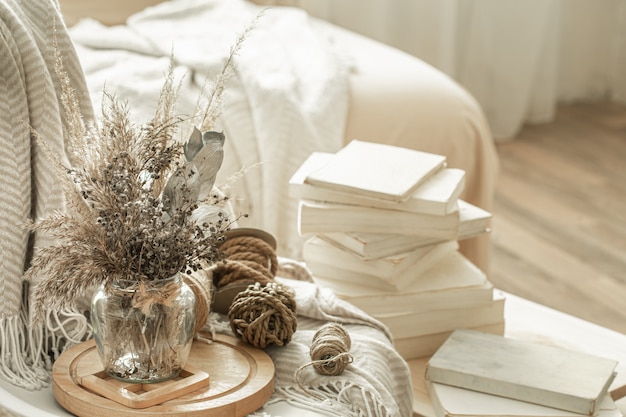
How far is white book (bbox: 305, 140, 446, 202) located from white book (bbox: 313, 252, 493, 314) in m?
0.15

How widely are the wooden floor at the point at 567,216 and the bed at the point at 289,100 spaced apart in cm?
43

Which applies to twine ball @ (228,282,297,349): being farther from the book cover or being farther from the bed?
the bed

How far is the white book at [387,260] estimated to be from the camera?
1.38 metres

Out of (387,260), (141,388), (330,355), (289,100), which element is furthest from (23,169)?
(289,100)

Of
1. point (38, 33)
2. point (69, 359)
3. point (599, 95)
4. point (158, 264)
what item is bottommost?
point (599, 95)

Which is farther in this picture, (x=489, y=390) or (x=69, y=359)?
(x=489, y=390)

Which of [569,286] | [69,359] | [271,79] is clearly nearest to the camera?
[69,359]

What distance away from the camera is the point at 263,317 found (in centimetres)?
112

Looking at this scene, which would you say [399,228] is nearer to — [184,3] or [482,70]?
[184,3]

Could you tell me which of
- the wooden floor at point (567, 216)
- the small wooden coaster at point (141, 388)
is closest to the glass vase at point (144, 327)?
the small wooden coaster at point (141, 388)

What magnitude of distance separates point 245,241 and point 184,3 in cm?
151

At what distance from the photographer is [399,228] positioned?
4.49 feet

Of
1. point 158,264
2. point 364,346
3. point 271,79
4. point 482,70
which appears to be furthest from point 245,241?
point 482,70

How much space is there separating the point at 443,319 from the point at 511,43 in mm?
2587
